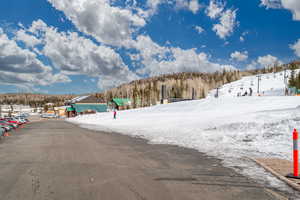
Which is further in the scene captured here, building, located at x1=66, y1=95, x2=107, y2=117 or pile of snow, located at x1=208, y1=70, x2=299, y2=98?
pile of snow, located at x1=208, y1=70, x2=299, y2=98

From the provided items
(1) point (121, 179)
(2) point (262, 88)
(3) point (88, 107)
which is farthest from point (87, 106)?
(2) point (262, 88)

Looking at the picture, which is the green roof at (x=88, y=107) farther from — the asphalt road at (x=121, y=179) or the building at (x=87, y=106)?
the asphalt road at (x=121, y=179)

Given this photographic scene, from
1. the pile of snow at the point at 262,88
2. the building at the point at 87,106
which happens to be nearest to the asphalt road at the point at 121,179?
the building at the point at 87,106

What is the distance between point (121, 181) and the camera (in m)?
5.65

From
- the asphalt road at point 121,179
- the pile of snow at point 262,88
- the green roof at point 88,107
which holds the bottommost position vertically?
the asphalt road at point 121,179

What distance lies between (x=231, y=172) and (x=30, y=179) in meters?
5.46

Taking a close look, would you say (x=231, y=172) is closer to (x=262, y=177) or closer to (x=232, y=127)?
(x=262, y=177)

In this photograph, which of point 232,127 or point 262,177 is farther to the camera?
point 232,127

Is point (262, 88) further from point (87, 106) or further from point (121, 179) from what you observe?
point (121, 179)

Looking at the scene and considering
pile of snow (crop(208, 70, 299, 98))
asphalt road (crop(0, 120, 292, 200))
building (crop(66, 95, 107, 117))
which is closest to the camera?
asphalt road (crop(0, 120, 292, 200))

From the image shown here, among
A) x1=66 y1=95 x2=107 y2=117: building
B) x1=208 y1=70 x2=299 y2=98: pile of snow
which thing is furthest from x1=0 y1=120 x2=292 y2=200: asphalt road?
x1=208 y1=70 x2=299 y2=98: pile of snow

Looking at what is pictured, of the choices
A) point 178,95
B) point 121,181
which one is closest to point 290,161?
point 121,181

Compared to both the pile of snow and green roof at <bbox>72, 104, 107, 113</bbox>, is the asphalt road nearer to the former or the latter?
green roof at <bbox>72, 104, 107, 113</bbox>

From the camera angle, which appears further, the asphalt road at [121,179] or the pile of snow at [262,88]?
the pile of snow at [262,88]
